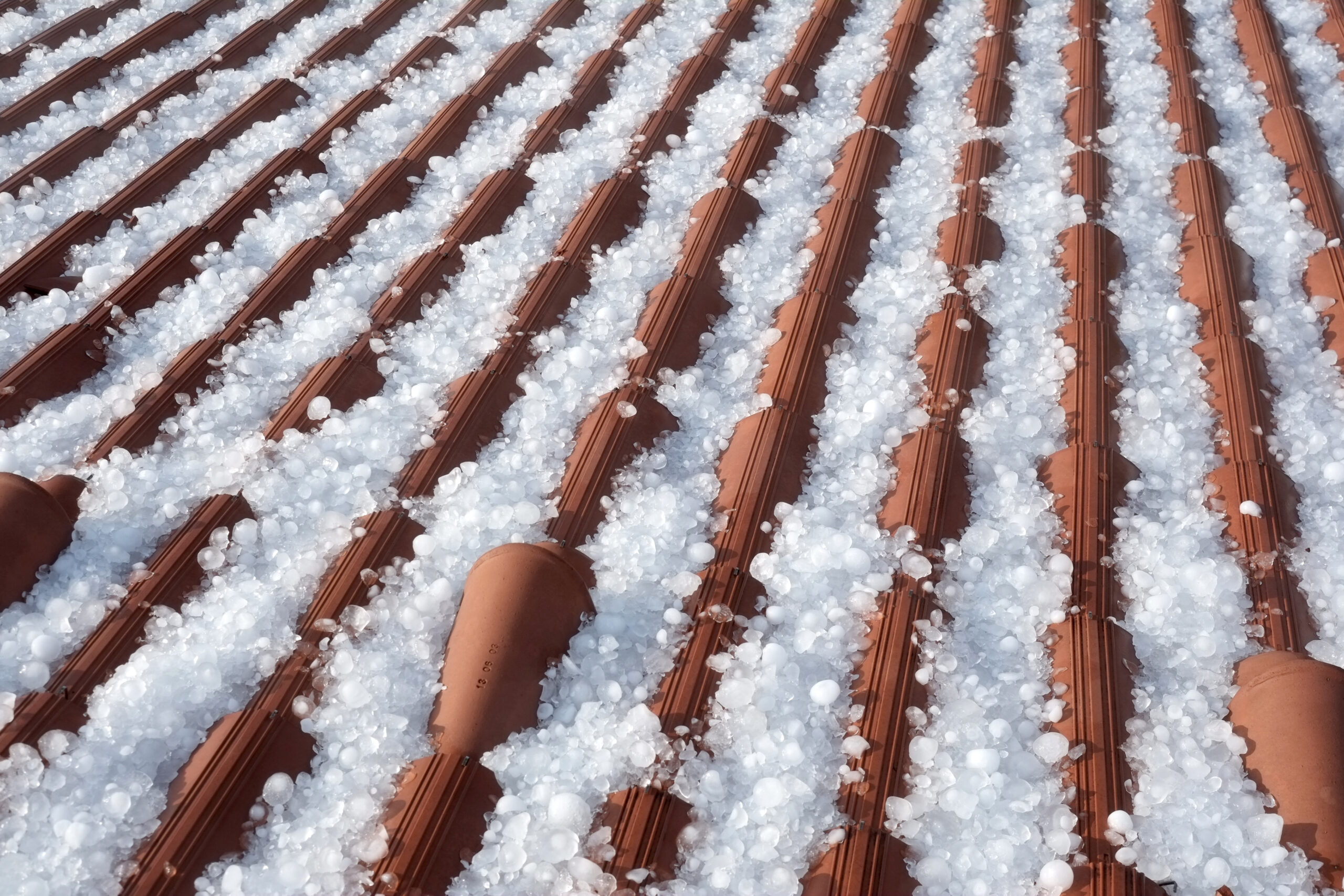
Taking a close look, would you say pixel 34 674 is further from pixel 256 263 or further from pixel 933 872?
pixel 933 872

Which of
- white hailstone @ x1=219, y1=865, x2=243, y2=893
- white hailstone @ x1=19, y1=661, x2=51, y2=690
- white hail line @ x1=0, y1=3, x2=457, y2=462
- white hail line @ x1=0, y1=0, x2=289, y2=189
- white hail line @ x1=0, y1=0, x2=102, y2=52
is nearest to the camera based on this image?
white hailstone @ x1=219, y1=865, x2=243, y2=893

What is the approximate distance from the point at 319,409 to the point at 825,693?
1.48 m

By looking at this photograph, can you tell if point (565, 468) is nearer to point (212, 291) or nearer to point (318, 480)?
point (318, 480)

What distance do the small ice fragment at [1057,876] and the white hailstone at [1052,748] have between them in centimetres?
21

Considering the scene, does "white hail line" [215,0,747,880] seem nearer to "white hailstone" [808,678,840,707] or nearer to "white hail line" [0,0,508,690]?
"white hail line" [0,0,508,690]

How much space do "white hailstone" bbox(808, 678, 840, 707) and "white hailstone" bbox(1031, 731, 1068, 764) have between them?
411 mm

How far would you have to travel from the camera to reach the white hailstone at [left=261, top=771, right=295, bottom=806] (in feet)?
5.39

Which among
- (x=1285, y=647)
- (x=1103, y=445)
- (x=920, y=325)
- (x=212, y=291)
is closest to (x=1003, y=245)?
(x=920, y=325)

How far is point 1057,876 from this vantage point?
1.62 metres

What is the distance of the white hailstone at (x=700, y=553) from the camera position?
2086 millimetres

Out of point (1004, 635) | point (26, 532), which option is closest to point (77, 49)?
point (26, 532)

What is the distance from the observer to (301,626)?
6.25 feet

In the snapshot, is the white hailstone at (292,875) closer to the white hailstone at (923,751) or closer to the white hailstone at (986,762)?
the white hailstone at (923,751)

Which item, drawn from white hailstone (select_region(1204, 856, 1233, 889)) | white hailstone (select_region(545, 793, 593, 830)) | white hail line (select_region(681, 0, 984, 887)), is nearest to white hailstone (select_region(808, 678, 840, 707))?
white hail line (select_region(681, 0, 984, 887))
